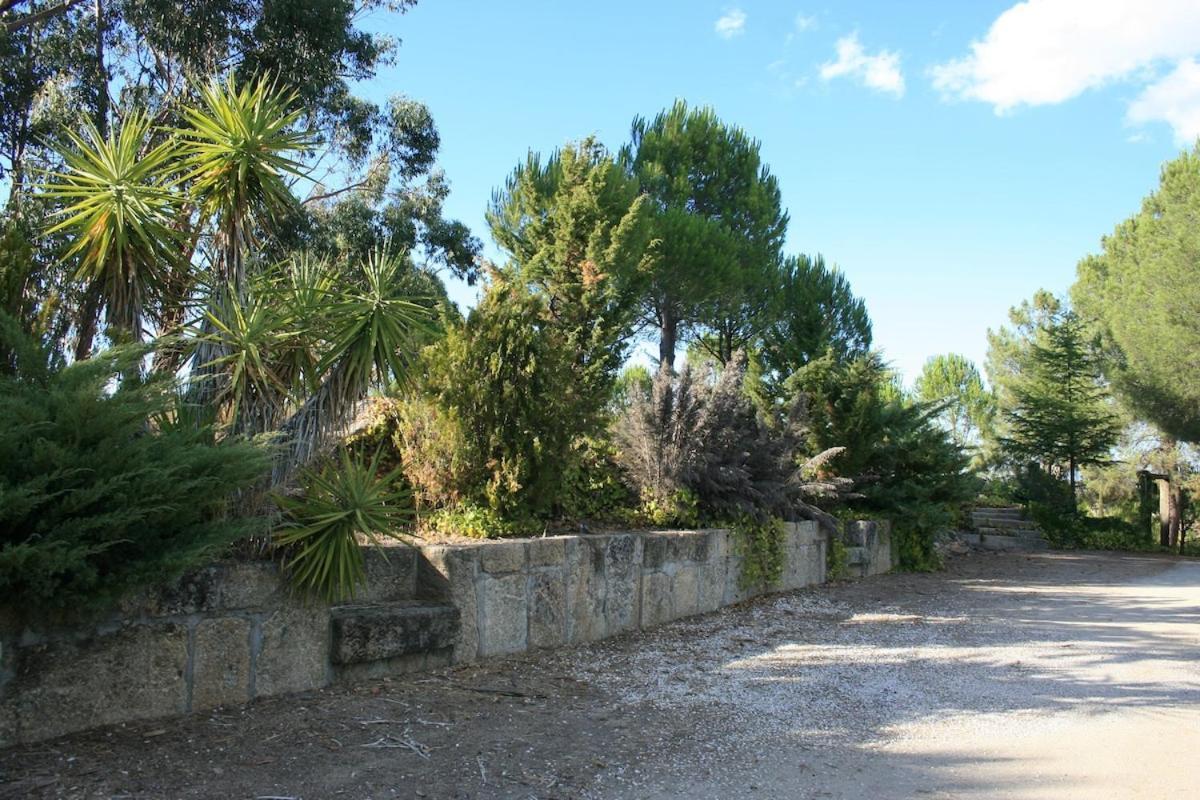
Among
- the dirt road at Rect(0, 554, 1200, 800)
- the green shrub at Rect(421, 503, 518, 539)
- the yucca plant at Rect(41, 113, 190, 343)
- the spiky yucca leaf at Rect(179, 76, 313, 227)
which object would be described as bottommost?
the dirt road at Rect(0, 554, 1200, 800)

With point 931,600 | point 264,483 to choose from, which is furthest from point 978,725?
point 931,600

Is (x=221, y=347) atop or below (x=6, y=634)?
atop

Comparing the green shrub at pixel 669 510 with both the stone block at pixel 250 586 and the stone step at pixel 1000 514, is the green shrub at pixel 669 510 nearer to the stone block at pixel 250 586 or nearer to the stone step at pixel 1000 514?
the stone block at pixel 250 586

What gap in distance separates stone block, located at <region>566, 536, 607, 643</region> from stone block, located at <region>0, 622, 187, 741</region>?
2750 mm

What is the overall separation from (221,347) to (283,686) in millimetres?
1854

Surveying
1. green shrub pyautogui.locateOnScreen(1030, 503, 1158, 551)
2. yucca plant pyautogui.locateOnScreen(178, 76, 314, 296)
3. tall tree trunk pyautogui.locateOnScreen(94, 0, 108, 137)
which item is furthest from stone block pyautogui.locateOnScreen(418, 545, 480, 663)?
green shrub pyautogui.locateOnScreen(1030, 503, 1158, 551)

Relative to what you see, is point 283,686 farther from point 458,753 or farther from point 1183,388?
point 1183,388

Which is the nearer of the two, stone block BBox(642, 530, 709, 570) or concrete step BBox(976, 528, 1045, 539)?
stone block BBox(642, 530, 709, 570)

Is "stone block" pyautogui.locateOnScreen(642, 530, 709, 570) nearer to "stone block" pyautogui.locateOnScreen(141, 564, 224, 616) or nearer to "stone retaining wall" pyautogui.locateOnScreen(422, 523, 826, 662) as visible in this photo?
"stone retaining wall" pyautogui.locateOnScreen(422, 523, 826, 662)

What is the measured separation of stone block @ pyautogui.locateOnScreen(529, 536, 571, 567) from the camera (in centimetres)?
577

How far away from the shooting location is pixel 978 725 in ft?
14.4

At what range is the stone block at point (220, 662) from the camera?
155 inches

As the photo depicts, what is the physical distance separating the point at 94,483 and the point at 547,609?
326cm

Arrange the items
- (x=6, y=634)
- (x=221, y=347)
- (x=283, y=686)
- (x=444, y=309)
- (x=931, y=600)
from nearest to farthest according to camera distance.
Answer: (x=6, y=634)
(x=283, y=686)
(x=221, y=347)
(x=444, y=309)
(x=931, y=600)
